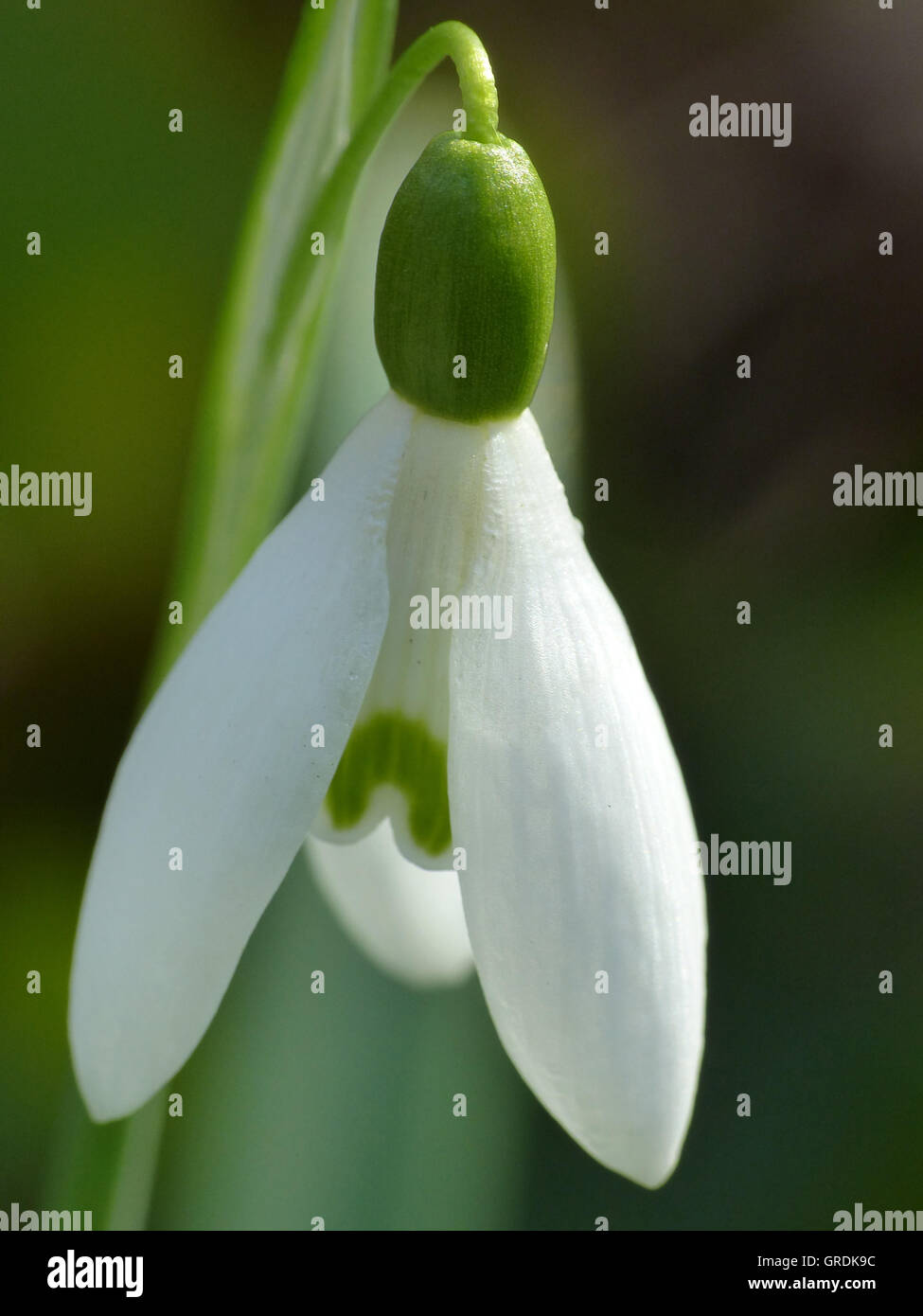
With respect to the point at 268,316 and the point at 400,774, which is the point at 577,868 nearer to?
the point at 400,774
